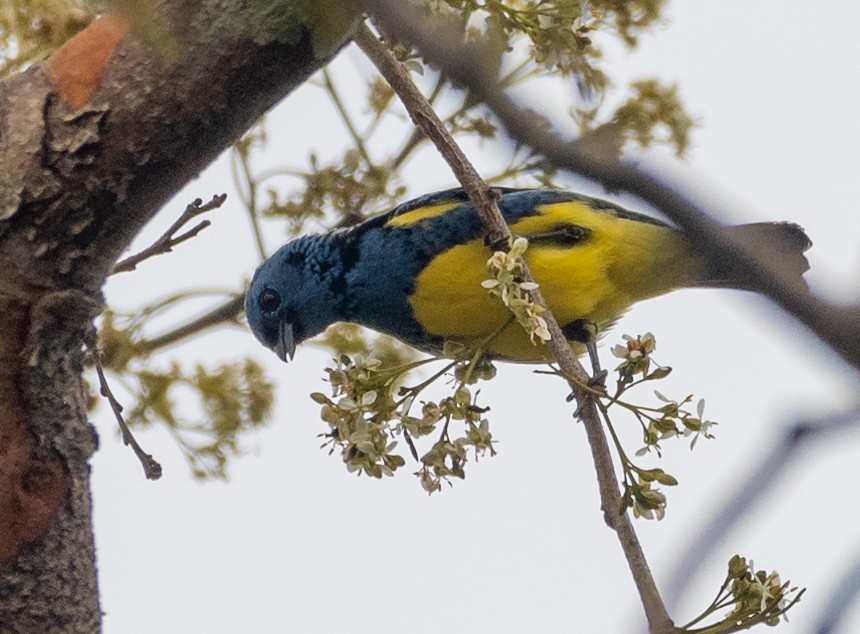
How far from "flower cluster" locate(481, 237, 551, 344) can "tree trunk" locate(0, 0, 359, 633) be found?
0.59 meters

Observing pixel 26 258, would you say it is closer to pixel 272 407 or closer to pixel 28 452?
pixel 28 452

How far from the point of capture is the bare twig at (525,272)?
204 centimetres

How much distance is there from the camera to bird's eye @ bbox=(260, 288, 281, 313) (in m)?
4.02

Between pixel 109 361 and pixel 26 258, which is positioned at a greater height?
pixel 109 361

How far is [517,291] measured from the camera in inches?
96.3

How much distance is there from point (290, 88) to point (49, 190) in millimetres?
579

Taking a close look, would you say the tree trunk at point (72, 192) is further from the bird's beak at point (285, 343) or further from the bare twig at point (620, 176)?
the bare twig at point (620, 176)

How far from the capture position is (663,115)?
3.12 meters

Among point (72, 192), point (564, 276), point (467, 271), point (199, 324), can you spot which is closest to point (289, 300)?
point (199, 324)

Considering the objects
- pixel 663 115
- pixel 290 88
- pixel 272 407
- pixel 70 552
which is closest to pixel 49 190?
pixel 290 88

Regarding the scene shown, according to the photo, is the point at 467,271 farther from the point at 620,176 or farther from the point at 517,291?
the point at 620,176

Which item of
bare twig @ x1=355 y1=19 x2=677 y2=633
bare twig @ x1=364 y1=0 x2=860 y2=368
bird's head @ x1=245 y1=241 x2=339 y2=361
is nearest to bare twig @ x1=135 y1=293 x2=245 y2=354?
bird's head @ x1=245 y1=241 x2=339 y2=361

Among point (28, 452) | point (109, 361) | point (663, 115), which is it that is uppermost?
point (109, 361)

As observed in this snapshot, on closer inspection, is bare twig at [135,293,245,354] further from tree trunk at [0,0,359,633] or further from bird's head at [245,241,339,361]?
tree trunk at [0,0,359,633]
